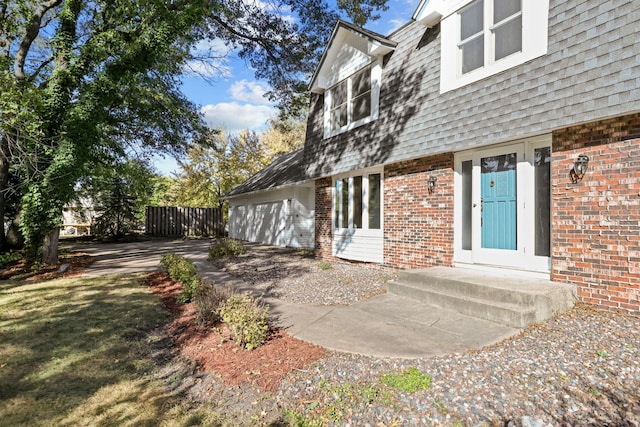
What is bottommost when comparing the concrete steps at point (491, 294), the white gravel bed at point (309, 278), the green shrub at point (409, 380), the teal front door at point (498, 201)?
the green shrub at point (409, 380)

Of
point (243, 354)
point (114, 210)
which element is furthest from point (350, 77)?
point (114, 210)

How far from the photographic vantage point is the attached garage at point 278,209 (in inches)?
532

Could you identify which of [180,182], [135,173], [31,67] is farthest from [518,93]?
[180,182]

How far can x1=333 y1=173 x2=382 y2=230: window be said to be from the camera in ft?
27.8

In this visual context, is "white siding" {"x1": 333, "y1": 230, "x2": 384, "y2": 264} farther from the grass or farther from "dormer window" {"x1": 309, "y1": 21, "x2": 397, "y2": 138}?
the grass

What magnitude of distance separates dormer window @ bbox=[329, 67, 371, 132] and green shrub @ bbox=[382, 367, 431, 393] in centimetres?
675

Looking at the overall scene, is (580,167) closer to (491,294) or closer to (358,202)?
(491,294)

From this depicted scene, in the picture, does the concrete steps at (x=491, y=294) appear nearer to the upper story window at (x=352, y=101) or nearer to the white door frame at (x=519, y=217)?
the white door frame at (x=519, y=217)

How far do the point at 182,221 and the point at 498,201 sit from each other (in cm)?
2034

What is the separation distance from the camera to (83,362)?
374 cm

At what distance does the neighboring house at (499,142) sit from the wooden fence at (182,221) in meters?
15.7

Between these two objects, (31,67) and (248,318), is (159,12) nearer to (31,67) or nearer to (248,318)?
(31,67)

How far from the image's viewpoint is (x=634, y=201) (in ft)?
13.7

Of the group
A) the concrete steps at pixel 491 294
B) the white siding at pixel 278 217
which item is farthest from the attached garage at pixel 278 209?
the concrete steps at pixel 491 294
